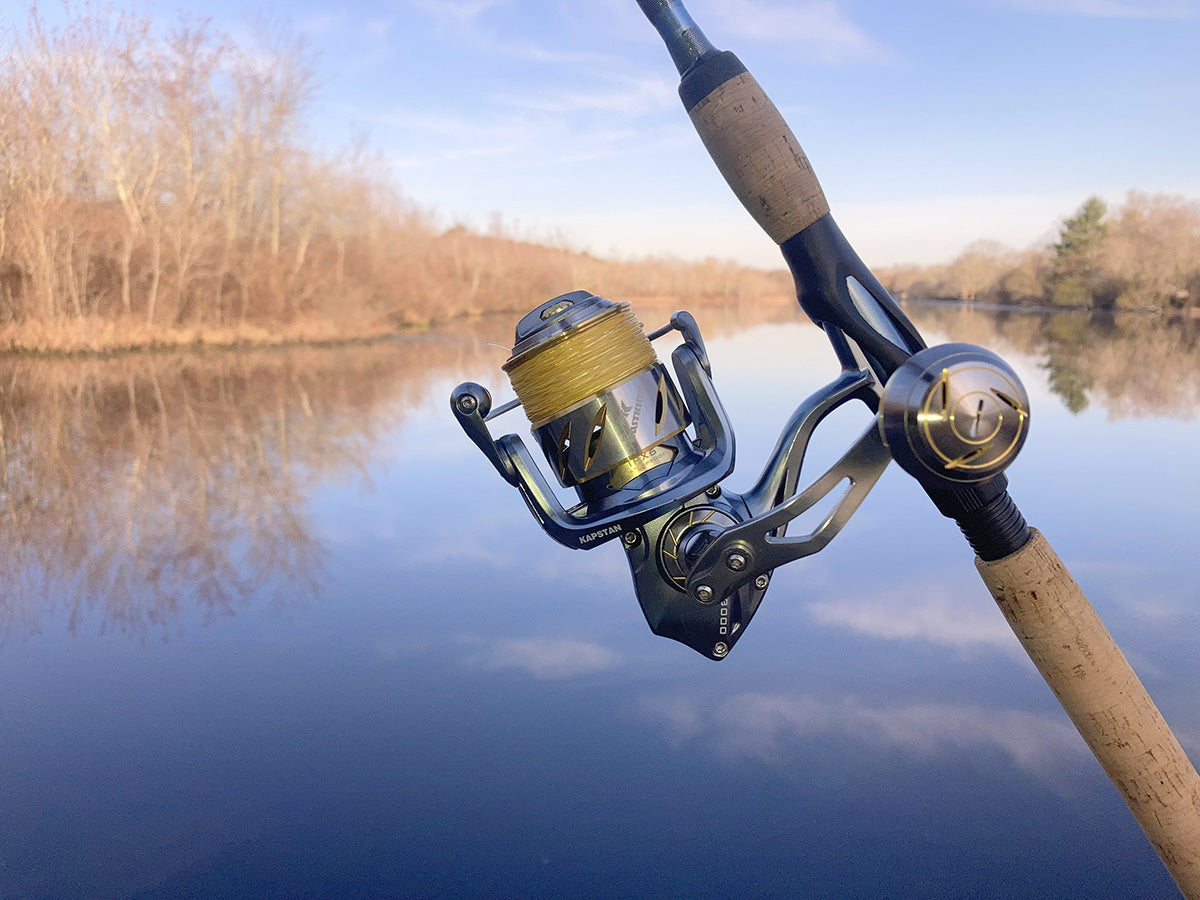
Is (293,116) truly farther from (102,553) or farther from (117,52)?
(102,553)

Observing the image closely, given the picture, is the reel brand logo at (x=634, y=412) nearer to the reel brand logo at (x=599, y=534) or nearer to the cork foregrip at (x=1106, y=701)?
the reel brand logo at (x=599, y=534)

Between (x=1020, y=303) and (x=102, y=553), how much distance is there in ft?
90.1

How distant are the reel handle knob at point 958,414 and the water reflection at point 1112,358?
6.57m

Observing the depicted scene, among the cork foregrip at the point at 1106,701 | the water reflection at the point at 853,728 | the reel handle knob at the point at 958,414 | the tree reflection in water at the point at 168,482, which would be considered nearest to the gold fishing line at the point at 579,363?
the reel handle knob at the point at 958,414

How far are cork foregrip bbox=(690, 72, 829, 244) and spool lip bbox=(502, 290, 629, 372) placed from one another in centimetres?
21

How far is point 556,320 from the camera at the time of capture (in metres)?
1.09

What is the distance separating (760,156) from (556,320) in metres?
0.30

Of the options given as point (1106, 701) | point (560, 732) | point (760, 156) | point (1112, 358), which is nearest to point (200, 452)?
point (560, 732)

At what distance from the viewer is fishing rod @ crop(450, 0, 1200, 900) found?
100 centimetres

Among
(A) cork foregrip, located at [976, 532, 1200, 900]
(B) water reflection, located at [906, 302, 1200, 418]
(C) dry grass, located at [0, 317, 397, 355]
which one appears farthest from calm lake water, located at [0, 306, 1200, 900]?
(C) dry grass, located at [0, 317, 397, 355]

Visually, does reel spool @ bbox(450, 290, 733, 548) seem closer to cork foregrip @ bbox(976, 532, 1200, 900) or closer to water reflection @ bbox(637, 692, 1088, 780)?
cork foregrip @ bbox(976, 532, 1200, 900)

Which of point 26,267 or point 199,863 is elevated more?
point 26,267

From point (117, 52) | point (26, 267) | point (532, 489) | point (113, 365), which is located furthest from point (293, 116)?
point (532, 489)

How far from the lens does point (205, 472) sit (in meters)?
5.74
